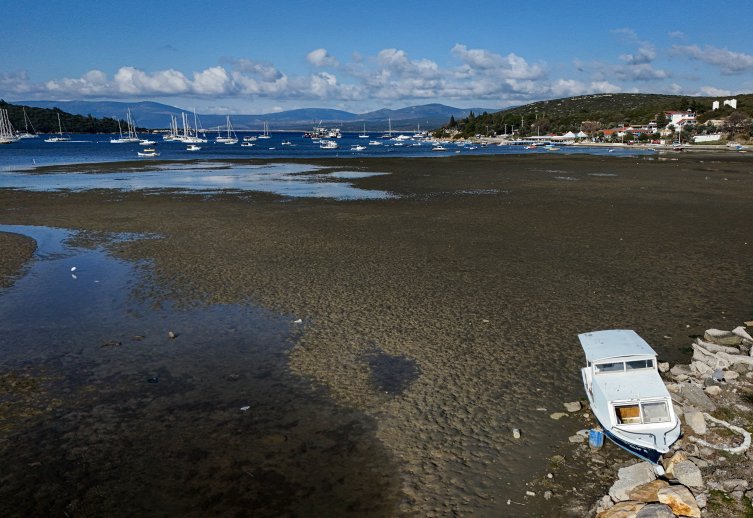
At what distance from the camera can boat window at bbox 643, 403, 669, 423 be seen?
29.7 ft

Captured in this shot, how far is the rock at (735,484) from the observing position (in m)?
7.74

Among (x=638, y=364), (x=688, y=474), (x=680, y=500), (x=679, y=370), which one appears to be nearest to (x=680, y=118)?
(x=679, y=370)

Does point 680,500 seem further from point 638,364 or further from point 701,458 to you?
point 638,364

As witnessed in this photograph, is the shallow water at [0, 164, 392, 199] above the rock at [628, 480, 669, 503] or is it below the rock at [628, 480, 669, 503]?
above

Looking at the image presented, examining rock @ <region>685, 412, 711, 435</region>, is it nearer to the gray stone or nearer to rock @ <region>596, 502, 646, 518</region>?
the gray stone

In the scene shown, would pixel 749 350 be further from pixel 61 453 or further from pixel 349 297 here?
pixel 61 453

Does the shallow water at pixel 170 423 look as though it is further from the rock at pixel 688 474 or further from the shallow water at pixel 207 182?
the shallow water at pixel 207 182

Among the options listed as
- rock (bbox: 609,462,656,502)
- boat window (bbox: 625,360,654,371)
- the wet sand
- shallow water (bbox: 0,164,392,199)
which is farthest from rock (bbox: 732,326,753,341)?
shallow water (bbox: 0,164,392,199)

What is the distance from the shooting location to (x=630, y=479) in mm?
7977

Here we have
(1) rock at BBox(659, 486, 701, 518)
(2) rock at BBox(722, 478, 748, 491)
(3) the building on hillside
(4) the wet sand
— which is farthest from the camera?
(3) the building on hillside

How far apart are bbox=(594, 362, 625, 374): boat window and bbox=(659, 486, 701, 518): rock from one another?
285 centimetres

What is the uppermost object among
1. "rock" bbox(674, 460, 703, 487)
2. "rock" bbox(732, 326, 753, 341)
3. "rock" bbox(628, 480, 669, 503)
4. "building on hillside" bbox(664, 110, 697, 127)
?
"building on hillside" bbox(664, 110, 697, 127)

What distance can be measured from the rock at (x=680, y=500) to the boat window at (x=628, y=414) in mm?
1648

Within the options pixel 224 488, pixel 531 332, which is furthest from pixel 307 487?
pixel 531 332
